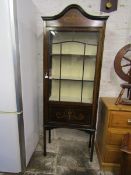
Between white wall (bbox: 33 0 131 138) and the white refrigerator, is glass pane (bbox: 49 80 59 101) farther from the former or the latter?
white wall (bbox: 33 0 131 138)

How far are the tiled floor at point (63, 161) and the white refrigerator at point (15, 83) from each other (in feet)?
0.68

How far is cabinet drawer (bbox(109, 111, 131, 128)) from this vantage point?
1.50 meters

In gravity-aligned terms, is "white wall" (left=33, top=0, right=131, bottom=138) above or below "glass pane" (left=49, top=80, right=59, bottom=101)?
above

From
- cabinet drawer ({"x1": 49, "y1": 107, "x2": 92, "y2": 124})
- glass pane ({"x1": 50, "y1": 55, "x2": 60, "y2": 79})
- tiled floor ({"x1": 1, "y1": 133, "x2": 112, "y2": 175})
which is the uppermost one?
glass pane ({"x1": 50, "y1": 55, "x2": 60, "y2": 79})

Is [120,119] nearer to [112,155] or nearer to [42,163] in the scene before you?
[112,155]

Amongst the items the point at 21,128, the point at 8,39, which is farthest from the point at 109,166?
the point at 8,39

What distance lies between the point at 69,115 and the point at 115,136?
56 centimetres

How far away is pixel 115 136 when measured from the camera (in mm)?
1563

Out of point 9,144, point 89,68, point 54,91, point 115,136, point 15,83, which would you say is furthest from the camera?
point 54,91

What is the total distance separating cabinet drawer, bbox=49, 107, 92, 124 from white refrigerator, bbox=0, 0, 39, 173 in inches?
11.1

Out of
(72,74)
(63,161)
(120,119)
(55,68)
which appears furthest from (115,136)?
(55,68)

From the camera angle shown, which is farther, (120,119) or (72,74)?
(72,74)

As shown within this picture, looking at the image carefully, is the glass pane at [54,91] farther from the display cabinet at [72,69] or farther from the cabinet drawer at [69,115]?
the cabinet drawer at [69,115]

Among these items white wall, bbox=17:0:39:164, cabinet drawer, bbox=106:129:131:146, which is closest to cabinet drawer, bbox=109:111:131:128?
cabinet drawer, bbox=106:129:131:146
